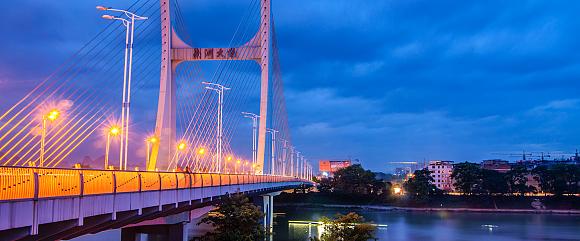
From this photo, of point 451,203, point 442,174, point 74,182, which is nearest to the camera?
point 74,182

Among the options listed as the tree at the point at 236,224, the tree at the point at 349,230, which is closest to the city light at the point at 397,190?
the tree at the point at 349,230

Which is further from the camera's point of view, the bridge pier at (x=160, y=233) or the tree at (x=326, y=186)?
the tree at (x=326, y=186)

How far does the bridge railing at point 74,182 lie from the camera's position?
1222 cm

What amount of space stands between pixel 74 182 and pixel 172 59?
77.0 ft

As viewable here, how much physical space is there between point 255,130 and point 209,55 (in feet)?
88.0

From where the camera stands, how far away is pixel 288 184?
6819cm

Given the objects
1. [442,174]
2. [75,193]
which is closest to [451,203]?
[442,174]

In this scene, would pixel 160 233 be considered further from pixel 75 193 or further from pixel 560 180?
pixel 560 180

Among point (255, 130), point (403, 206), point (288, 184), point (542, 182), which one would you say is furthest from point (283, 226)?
point (542, 182)

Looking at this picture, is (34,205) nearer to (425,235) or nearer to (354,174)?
(425,235)

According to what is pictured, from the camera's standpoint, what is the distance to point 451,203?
119812 millimetres

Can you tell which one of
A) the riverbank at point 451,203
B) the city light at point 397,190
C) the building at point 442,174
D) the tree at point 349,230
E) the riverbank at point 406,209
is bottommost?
the riverbank at point 406,209

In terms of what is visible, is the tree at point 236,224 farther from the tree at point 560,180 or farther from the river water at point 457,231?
the tree at point 560,180

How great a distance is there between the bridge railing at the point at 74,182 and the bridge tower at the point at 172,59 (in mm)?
9576
